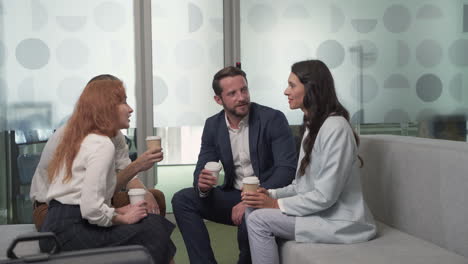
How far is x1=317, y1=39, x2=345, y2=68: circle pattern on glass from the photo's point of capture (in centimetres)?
529

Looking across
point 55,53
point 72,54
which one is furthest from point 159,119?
point 55,53

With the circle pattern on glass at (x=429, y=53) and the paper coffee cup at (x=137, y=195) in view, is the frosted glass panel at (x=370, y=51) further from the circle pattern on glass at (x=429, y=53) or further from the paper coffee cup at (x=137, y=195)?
the paper coffee cup at (x=137, y=195)

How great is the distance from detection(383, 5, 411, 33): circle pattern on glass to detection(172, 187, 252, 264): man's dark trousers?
2.76 m

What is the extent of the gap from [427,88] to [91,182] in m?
4.00

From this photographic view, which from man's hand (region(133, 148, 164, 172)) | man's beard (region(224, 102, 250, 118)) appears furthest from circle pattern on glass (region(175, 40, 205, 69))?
man's hand (region(133, 148, 164, 172))

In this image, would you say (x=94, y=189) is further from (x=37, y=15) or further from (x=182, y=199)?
(x=37, y=15)

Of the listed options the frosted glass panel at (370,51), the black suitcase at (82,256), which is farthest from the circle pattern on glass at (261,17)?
the black suitcase at (82,256)

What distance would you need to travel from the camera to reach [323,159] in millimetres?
2531

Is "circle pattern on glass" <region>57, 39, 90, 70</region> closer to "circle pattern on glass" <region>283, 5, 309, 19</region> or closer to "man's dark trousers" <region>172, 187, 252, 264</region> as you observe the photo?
"circle pattern on glass" <region>283, 5, 309, 19</region>

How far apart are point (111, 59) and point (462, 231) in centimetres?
355

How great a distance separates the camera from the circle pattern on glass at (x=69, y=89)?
4.93 m

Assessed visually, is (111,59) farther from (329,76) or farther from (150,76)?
(329,76)

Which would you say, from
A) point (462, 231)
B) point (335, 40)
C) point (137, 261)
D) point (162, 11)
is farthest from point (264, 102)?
point (137, 261)

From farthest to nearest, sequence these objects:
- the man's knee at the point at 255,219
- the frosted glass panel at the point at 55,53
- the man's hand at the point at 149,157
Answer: the frosted glass panel at the point at 55,53, the man's hand at the point at 149,157, the man's knee at the point at 255,219
